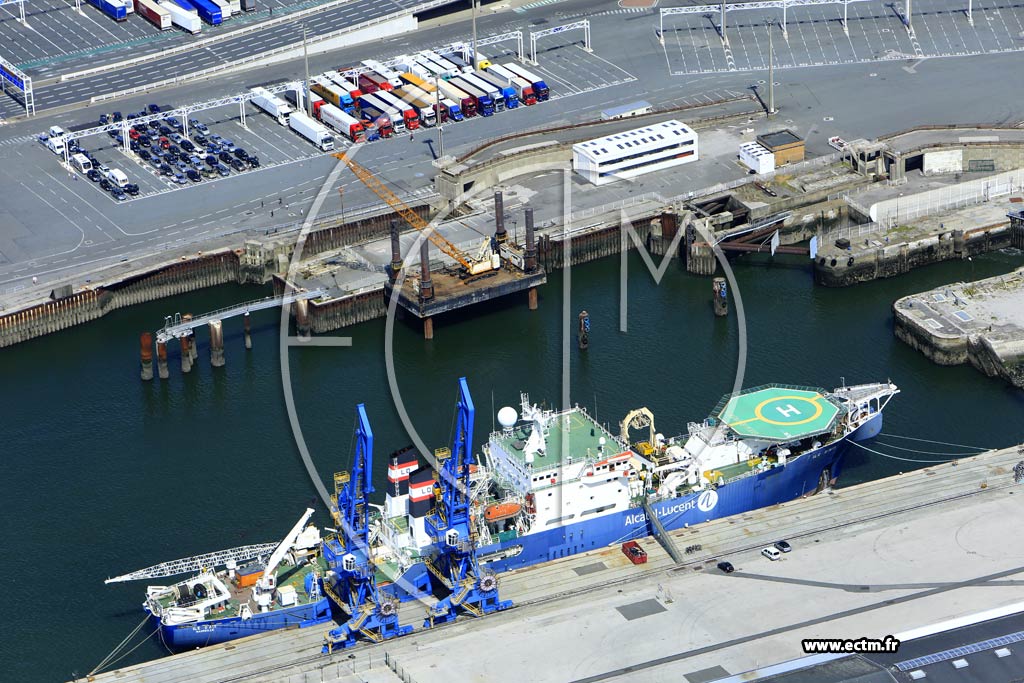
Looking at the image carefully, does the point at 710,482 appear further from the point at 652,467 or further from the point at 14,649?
the point at 14,649

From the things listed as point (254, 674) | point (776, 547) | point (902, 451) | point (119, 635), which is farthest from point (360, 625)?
point (902, 451)

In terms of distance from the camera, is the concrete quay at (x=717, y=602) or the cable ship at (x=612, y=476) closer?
the concrete quay at (x=717, y=602)

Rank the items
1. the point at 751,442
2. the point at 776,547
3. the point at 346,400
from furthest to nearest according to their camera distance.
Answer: the point at 346,400 → the point at 751,442 → the point at 776,547

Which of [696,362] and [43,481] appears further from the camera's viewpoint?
[696,362]

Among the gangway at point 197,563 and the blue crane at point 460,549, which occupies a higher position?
the blue crane at point 460,549

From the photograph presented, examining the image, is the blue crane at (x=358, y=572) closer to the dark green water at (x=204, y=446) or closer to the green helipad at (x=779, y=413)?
the dark green water at (x=204, y=446)

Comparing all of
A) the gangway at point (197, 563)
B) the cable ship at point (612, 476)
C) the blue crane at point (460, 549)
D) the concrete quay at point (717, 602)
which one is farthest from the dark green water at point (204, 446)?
the blue crane at point (460, 549)

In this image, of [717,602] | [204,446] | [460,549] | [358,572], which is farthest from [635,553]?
[204,446]
